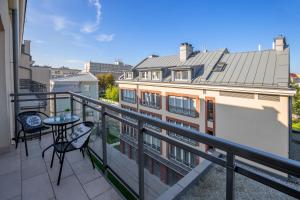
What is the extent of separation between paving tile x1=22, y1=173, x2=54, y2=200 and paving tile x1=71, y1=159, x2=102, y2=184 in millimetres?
361

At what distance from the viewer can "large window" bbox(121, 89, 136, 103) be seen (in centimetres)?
1731

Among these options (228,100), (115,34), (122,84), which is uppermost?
(115,34)

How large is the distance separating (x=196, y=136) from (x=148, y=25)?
19.3 m

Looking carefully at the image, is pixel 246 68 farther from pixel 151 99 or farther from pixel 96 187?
pixel 96 187

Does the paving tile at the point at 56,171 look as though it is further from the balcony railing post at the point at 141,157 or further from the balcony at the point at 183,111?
the balcony at the point at 183,111

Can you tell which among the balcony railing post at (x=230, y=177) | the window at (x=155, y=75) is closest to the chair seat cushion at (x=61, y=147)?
the balcony railing post at (x=230, y=177)

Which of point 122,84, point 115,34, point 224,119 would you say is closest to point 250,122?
point 224,119

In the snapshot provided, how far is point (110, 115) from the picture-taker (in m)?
2.39

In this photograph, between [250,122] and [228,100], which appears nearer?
[250,122]

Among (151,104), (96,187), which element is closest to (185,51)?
(151,104)

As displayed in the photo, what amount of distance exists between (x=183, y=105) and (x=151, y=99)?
11.3 feet

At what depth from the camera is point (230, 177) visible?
36.0 inches

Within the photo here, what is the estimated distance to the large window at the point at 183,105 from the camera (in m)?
12.2

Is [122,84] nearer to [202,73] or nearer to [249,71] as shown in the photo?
[202,73]
